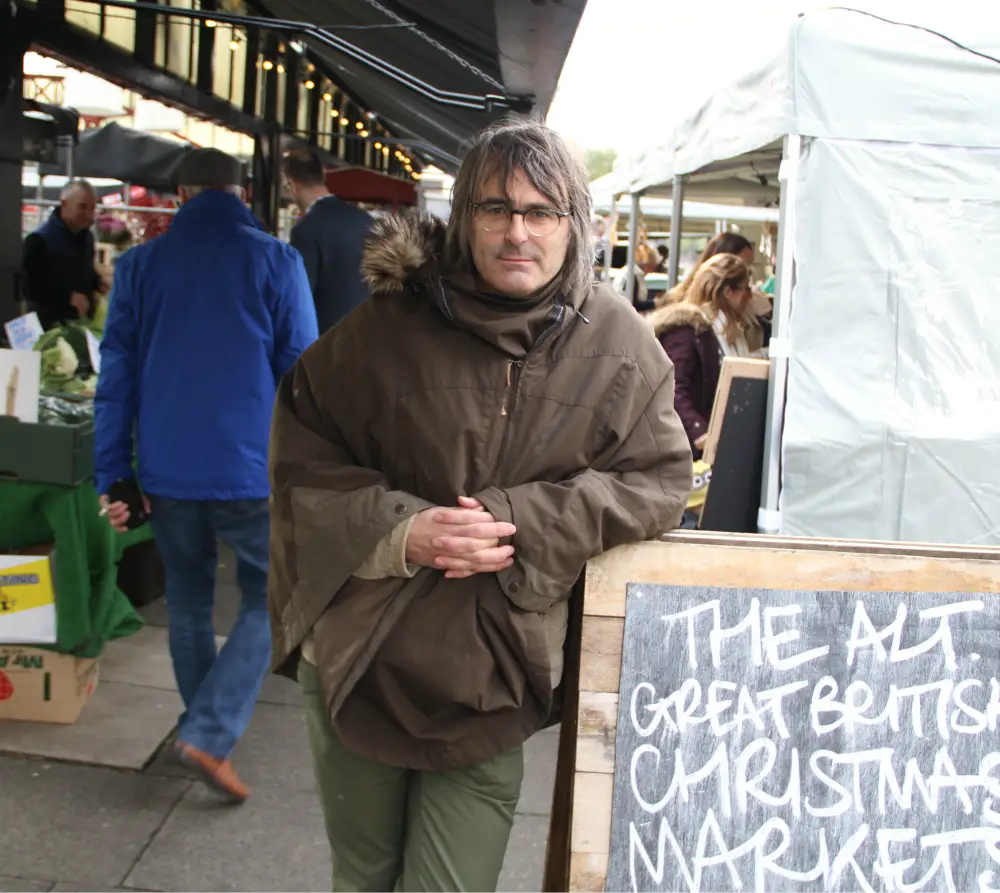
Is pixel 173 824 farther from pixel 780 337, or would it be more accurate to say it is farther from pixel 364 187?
pixel 364 187

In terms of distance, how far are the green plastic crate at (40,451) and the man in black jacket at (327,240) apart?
198cm

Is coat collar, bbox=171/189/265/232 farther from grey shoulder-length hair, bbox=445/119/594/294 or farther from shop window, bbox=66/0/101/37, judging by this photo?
shop window, bbox=66/0/101/37

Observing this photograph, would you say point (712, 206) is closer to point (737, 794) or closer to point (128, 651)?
point (128, 651)

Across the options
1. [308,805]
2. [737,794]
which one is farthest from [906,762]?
[308,805]

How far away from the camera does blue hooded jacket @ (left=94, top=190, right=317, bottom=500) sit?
3240mm

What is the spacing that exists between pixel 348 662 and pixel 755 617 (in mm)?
750

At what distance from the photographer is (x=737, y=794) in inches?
80.7

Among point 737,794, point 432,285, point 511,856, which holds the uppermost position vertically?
point 432,285

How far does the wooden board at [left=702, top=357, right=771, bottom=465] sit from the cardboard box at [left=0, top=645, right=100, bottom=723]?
8.95ft

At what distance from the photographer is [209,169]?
3.35 m

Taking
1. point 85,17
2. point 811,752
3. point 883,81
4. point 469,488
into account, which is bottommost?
point 811,752

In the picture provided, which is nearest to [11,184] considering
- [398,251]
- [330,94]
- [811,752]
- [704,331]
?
[704,331]

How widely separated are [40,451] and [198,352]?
99 cm

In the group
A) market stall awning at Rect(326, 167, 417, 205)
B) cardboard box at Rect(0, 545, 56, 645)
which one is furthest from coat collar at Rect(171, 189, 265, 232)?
market stall awning at Rect(326, 167, 417, 205)
